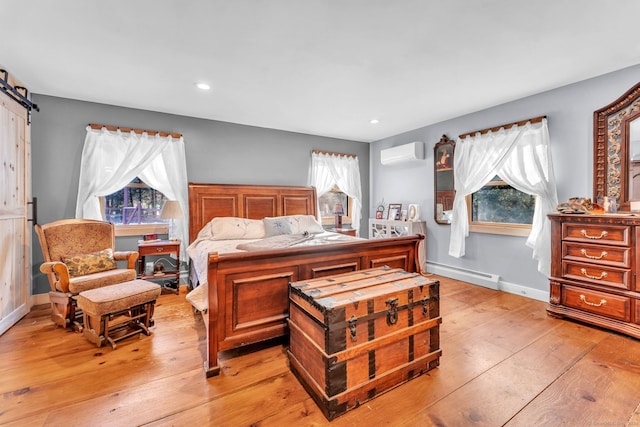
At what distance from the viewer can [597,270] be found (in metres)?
2.64

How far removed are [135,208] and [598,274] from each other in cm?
529

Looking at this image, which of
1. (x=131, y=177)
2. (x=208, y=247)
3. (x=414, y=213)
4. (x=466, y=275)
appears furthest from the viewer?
(x=414, y=213)

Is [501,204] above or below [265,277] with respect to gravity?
above

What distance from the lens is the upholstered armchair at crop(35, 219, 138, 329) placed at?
2637 mm

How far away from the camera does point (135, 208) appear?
3.87 m

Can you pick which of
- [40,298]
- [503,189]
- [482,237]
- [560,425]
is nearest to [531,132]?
[503,189]

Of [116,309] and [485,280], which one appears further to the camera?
[485,280]

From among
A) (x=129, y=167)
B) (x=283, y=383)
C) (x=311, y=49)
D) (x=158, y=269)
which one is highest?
(x=311, y=49)

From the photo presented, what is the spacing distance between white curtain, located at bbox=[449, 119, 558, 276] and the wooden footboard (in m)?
2.22

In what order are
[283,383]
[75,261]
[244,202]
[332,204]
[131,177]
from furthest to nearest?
[332,204] < [244,202] < [131,177] < [75,261] < [283,383]

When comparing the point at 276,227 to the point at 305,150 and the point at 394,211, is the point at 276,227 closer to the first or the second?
the point at 305,150

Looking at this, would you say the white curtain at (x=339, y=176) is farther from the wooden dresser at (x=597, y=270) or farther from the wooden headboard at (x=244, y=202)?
the wooden dresser at (x=597, y=270)

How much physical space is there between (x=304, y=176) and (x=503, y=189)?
3002 millimetres

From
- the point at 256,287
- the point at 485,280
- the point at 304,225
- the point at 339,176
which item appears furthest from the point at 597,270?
the point at 339,176
